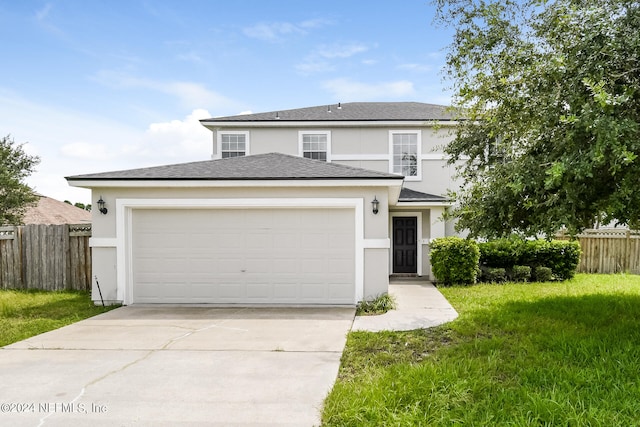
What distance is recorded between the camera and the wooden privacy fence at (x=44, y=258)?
34.0 ft

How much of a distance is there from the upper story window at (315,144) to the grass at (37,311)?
8.04 metres

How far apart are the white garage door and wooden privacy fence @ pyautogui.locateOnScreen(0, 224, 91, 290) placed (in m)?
2.92

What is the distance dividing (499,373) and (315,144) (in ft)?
35.6

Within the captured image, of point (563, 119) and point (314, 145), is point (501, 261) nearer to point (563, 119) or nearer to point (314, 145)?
point (314, 145)

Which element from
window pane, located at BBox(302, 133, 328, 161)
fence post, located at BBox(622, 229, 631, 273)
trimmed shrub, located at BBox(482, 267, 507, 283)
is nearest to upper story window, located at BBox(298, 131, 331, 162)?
window pane, located at BBox(302, 133, 328, 161)

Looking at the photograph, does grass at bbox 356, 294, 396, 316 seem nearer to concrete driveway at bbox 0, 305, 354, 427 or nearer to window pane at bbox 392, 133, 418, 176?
concrete driveway at bbox 0, 305, 354, 427

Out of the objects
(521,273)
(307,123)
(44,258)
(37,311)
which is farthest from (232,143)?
(521,273)

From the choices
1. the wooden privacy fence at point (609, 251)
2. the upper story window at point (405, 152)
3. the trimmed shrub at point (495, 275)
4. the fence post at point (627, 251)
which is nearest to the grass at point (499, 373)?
the trimmed shrub at point (495, 275)

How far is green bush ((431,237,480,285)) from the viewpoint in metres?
11.0

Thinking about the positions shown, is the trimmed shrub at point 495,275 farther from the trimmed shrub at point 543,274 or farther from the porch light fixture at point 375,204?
the porch light fixture at point 375,204

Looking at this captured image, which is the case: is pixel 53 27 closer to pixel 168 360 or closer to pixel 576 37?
pixel 168 360

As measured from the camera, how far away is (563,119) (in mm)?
4457

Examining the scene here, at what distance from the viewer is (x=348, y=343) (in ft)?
18.3

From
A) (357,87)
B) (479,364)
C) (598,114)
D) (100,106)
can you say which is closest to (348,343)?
(479,364)
